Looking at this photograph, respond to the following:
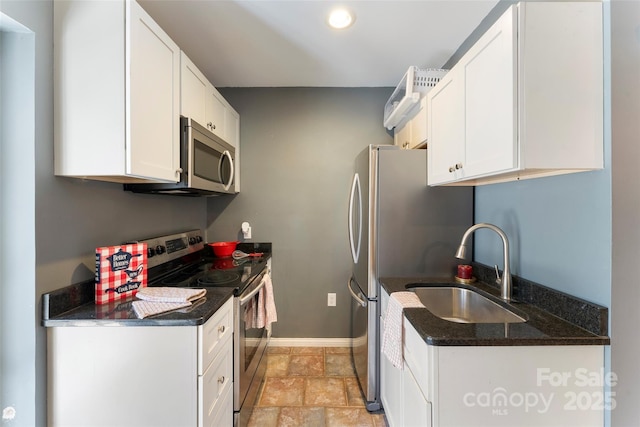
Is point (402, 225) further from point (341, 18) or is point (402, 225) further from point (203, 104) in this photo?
point (203, 104)

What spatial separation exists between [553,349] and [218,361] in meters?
1.35

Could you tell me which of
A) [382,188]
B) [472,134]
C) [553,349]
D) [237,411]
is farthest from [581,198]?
[237,411]

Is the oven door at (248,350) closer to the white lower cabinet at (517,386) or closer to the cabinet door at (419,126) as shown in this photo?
the white lower cabinet at (517,386)

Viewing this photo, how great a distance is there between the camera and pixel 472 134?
1188 millimetres

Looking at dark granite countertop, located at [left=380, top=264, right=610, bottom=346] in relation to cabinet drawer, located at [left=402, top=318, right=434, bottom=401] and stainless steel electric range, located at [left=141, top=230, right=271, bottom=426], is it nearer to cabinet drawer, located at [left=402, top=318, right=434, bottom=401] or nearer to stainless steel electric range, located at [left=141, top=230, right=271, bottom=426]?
cabinet drawer, located at [left=402, top=318, right=434, bottom=401]

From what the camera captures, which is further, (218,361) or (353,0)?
(353,0)

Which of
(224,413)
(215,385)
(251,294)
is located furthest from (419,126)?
(224,413)

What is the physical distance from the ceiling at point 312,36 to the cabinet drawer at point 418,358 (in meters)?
1.73

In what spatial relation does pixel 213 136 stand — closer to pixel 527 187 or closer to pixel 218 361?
pixel 218 361

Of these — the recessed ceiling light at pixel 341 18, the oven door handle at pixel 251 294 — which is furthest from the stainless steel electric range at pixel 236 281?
the recessed ceiling light at pixel 341 18

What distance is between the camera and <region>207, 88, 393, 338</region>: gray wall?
2.49 meters

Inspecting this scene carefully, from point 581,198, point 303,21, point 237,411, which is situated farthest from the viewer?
point 303,21

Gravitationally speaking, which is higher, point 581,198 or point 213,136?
point 213,136

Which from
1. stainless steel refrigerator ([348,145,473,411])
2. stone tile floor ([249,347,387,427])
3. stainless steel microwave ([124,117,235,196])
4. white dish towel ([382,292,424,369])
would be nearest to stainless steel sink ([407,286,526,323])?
stainless steel refrigerator ([348,145,473,411])
